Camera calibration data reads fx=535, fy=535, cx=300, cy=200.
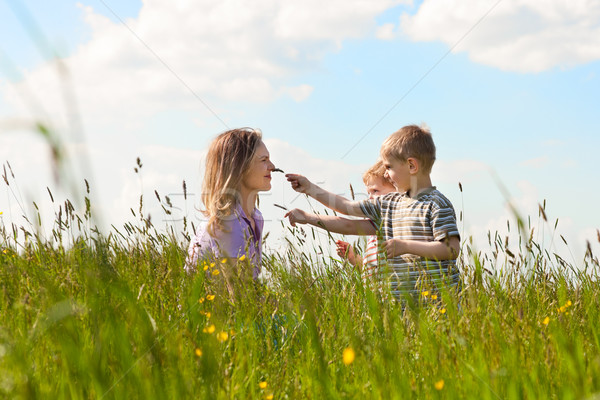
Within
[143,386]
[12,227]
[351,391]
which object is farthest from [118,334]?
[12,227]

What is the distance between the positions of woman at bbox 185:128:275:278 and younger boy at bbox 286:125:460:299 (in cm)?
28

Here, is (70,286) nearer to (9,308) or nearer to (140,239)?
(9,308)

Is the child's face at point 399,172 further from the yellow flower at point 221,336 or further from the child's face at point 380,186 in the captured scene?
the yellow flower at point 221,336

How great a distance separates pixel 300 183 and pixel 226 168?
0.56 m

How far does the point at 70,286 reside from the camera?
2406mm

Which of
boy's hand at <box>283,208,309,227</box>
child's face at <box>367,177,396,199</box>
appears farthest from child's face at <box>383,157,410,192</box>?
boy's hand at <box>283,208,309,227</box>

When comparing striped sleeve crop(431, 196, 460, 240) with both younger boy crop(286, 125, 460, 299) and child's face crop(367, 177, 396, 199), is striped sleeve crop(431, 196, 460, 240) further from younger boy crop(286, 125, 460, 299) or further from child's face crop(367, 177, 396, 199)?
child's face crop(367, 177, 396, 199)

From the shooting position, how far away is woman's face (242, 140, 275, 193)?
3930mm

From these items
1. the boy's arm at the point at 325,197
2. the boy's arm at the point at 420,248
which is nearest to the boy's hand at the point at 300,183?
the boy's arm at the point at 325,197

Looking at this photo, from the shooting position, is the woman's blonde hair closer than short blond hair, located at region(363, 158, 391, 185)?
Yes

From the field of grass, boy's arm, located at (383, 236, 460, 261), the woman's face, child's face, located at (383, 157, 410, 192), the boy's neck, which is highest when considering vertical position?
the woman's face

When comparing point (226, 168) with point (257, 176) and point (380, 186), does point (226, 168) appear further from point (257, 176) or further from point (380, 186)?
point (380, 186)

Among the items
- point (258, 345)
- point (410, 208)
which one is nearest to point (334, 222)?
point (410, 208)

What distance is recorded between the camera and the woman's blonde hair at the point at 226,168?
3.80 m
